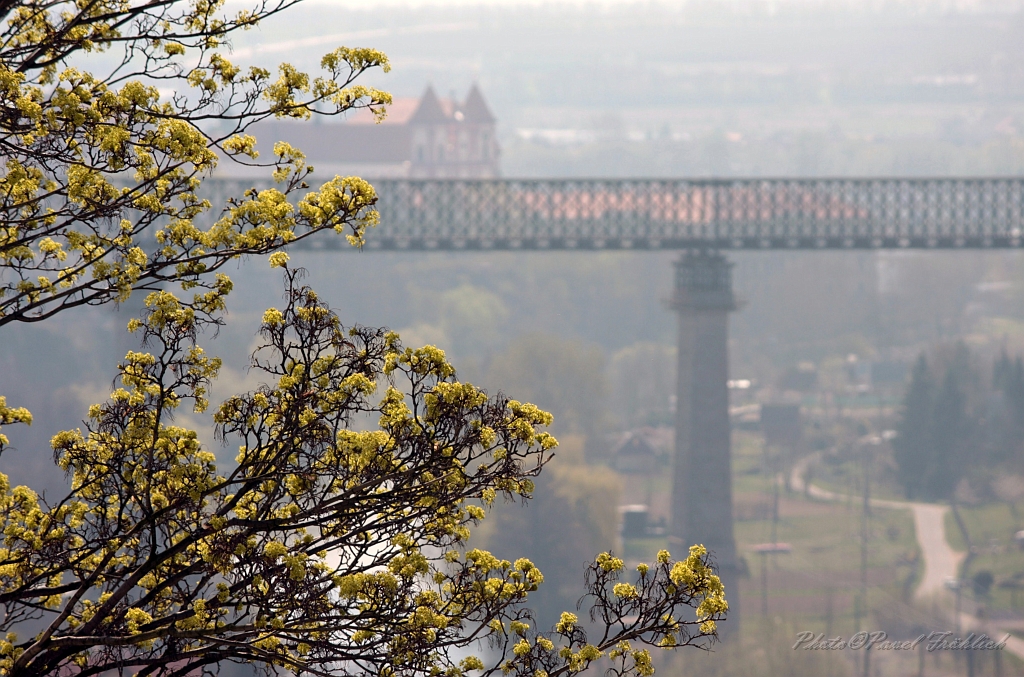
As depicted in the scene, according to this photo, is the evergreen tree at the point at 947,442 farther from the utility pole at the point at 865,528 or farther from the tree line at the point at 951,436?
the utility pole at the point at 865,528

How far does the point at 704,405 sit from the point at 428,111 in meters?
97.5

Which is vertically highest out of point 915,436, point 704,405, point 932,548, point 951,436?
point 951,436

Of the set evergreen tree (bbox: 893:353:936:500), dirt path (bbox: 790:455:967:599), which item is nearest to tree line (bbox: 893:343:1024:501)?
evergreen tree (bbox: 893:353:936:500)

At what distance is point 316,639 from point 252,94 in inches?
151

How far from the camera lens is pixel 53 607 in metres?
10.3

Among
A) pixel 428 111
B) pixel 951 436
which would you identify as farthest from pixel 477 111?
pixel 951 436

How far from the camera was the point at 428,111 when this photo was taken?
14962 centimetres

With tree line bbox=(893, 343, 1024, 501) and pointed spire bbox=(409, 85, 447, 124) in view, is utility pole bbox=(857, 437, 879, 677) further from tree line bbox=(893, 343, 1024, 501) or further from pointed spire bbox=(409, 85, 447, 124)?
pointed spire bbox=(409, 85, 447, 124)

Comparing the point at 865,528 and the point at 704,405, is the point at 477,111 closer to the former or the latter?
the point at 865,528

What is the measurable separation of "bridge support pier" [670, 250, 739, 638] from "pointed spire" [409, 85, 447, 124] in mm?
93205

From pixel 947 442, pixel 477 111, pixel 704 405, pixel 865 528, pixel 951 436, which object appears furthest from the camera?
pixel 477 111

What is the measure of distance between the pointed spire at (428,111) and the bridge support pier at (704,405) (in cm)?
9321

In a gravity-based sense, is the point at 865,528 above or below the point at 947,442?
below

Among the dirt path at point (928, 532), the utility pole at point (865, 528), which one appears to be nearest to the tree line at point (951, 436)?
the dirt path at point (928, 532)
